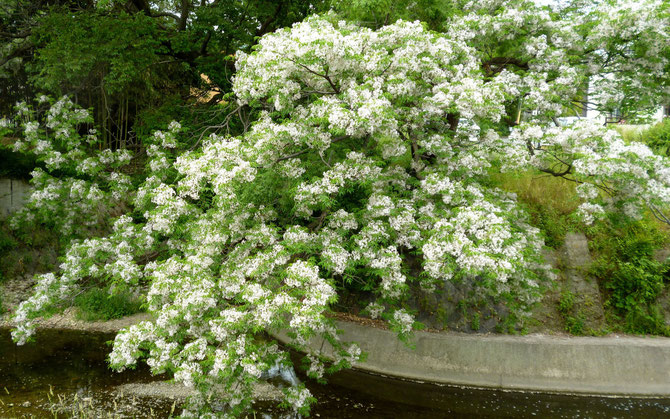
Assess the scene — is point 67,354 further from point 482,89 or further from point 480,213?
point 482,89

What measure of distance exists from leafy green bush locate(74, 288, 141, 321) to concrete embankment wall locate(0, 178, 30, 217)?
13.9 ft

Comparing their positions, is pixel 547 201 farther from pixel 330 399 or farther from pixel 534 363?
pixel 330 399

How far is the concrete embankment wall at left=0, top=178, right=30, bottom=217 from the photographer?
1347cm

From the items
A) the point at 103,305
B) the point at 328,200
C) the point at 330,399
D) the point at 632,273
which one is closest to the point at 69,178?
the point at 103,305

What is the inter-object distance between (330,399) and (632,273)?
24.3 ft

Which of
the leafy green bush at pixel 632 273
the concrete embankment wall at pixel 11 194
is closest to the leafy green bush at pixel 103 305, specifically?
the concrete embankment wall at pixel 11 194

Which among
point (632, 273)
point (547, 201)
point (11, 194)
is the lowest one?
point (632, 273)

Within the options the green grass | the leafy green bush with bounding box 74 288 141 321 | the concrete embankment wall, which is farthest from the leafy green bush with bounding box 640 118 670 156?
the concrete embankment wall

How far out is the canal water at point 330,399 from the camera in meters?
7.33

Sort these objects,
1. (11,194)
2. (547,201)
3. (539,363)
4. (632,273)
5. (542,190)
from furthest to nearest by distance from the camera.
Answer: (11,194) → (542,190) → (547,201) → (632,273) → (539,363)

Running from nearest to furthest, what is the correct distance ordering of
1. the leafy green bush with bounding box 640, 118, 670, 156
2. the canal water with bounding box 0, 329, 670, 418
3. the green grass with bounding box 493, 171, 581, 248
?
the canal water with bounding box 0, 329, 670, 418 < the green grass with bounding box 493, 171, 581, 248 < the leafy green bush with bounding box 640, 118, 670, 156

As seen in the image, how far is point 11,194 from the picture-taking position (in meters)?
13.6

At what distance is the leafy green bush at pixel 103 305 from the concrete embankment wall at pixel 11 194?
4226mm

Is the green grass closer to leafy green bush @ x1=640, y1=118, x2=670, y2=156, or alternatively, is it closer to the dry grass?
the dry grass
